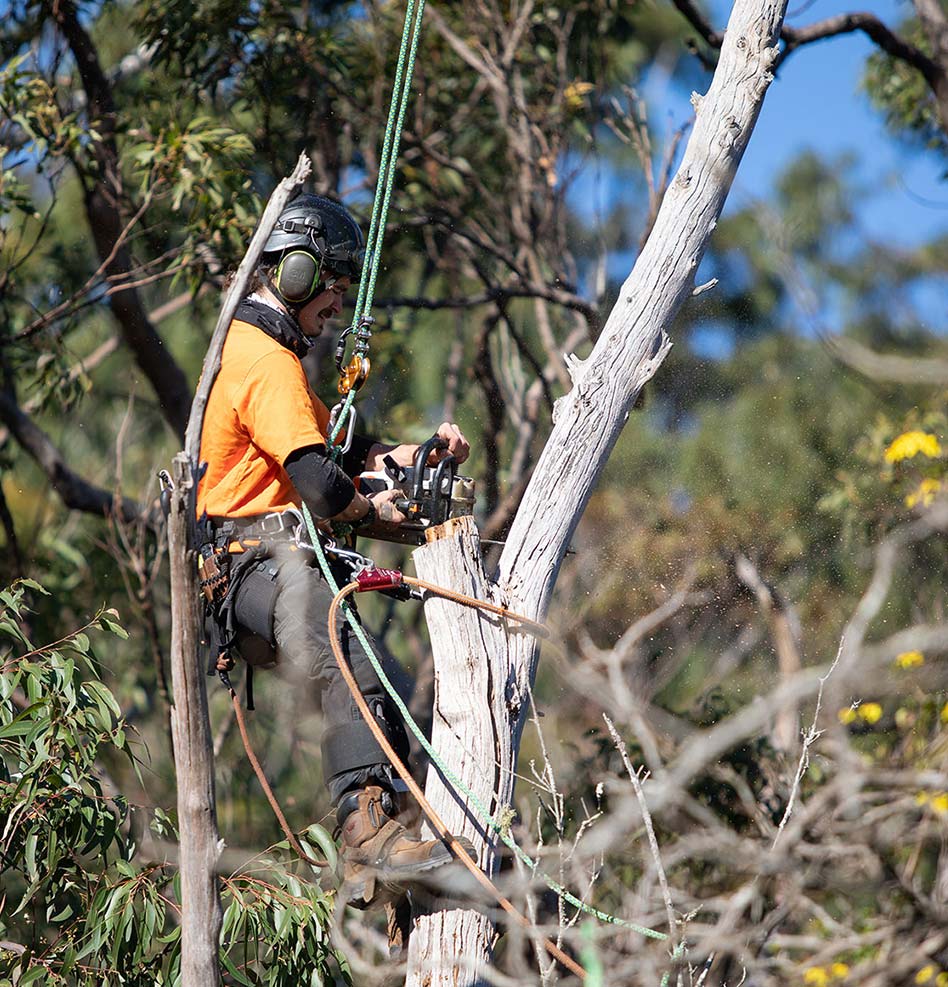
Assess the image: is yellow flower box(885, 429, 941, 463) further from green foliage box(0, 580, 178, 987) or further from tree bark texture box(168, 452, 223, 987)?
tree bark texture box(168, 452, 223, 987)

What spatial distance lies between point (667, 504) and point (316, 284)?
7.62m

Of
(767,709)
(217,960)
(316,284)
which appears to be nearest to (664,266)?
(316,284)

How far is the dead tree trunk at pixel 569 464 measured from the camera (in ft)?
11.0

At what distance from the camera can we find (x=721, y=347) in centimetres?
→ 1288

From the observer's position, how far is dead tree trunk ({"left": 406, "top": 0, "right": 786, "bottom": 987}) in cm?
336

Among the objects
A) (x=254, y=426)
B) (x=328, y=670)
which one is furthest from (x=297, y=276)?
(x=328, y=670)

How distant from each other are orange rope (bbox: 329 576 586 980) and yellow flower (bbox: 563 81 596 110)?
574 centimetres

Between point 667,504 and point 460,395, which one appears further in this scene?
point 667,504

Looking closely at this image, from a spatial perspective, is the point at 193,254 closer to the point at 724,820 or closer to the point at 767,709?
the point at 724,820

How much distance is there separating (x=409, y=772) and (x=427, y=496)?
2.56 ft

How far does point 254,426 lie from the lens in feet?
11.8

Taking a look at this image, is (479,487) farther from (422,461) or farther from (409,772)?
(409,772)

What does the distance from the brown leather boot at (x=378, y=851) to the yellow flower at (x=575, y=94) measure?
605 centimetres

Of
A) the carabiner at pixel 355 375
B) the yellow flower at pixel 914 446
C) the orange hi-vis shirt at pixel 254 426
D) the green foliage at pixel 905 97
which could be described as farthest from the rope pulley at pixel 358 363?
the green foliage at pixel 905 97
